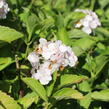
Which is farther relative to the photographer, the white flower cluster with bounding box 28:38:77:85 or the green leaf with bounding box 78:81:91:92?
the green leaf with bounding box 78:81:91:92

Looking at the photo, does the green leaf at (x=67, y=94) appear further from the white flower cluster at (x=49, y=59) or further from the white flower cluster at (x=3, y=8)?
the white flower cluster at (x=3, y=8)

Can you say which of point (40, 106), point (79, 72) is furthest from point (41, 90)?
point (79, 72)

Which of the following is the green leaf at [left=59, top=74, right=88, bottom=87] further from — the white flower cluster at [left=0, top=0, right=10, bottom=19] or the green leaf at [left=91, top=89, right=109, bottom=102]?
the white flower cluster at [left=0, top=0, right=10, bottom=19]

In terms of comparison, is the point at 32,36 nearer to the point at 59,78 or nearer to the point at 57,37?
the point at 57,37

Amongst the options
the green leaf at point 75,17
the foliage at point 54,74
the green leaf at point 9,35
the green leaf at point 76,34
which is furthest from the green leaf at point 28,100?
the green leaf at point 75,17

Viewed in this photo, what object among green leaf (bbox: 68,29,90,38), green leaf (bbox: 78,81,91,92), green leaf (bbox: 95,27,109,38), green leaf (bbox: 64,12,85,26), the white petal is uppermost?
green leaf (bbox: 64,12,85,26)

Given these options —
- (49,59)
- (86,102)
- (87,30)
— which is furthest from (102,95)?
(87,30)

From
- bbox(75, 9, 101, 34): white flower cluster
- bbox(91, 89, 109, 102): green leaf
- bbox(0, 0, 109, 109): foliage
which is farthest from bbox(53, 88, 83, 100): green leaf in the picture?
bbox(75, 9, 101, 34): white flower cluster

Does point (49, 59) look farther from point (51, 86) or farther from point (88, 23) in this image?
point (88, 23)
